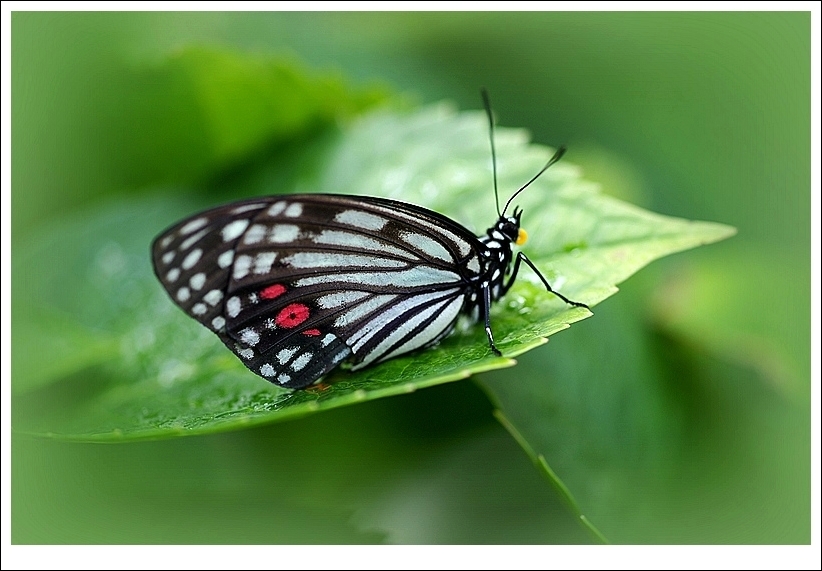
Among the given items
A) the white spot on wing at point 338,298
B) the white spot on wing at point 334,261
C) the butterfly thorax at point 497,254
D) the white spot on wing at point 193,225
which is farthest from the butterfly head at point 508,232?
the white spot on wing at point 193,225

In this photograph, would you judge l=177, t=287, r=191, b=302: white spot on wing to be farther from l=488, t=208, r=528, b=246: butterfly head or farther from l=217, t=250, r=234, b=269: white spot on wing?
l=488, t=208, r=528, b=246: butterfly head

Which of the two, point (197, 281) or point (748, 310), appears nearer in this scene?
point (197, 281)

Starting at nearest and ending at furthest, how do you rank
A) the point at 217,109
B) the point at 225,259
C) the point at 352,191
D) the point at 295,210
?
1. the point at 295,210
2. the point at 225,259
3. the point at 352,191
4. the point at 217,109

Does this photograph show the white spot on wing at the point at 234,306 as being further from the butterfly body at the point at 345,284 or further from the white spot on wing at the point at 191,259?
the white spot on wing at the point at 191,259

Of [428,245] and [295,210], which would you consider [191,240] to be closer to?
[295,210]

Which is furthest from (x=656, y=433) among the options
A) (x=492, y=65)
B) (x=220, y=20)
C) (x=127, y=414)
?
(x=220, y=20)

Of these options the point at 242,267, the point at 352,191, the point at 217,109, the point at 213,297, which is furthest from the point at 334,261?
the point at 217,109

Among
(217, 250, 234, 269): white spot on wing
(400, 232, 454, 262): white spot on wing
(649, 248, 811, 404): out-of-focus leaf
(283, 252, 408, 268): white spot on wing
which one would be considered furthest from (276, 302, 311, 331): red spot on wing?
(649, 248, 811, 404): out-of-focus leaf
